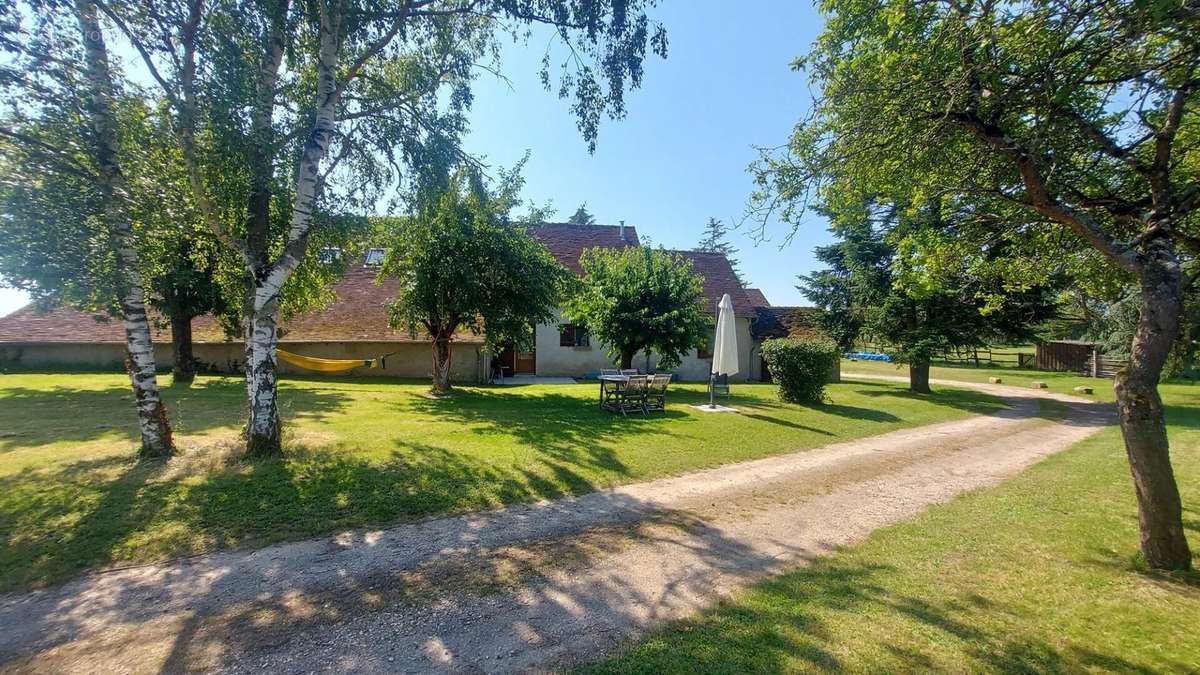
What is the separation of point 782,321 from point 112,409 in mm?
24950

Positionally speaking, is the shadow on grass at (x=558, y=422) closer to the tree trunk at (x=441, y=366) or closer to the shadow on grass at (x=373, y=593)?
the tree trunk at (x=441, y=366)

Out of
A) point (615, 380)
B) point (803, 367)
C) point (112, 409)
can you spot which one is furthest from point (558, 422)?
point (112, 409)

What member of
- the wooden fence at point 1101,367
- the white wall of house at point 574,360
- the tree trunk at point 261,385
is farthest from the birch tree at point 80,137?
the wooden fence at point 1101,367

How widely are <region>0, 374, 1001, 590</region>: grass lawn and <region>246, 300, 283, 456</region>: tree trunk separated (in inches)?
13.7

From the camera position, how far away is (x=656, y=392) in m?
12.8

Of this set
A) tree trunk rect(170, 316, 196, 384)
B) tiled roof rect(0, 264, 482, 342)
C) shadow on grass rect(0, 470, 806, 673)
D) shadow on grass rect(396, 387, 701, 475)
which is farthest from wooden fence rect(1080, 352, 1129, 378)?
tree trunk rect(170, 316, 196, 384)

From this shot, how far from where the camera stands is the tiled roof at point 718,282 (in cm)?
2442

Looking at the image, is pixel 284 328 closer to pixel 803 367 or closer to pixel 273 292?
pixel 273 292

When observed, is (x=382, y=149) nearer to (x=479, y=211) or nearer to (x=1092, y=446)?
(x=479, y=211)

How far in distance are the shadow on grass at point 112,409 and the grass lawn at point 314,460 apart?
51 millimetres

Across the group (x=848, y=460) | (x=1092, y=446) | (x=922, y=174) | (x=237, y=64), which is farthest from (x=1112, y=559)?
(x=237, y=64)

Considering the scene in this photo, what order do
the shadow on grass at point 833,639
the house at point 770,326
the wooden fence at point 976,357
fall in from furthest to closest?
the house at point 770,326 < the wooden fence at point 976,357 < the shadow on grass at point 833,639

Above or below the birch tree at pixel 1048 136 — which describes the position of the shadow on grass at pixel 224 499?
below

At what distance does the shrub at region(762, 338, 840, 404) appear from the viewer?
14.5m
